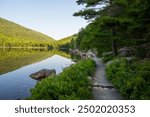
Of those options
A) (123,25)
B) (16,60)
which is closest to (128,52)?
(123,25)

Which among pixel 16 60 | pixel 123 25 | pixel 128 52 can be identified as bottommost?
pixel 16 60

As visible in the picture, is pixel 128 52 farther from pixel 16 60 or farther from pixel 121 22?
pixel 16 60

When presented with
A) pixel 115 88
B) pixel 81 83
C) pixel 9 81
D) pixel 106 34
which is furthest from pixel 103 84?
pixel 9 81

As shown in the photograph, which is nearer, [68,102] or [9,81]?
[68,102]

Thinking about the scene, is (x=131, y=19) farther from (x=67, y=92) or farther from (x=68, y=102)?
(x=68, y=102)

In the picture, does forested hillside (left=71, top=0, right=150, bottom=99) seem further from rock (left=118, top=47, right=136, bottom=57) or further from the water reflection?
the water reflection

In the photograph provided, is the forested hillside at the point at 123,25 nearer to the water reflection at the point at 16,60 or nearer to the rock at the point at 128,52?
the rock at the point at 128,52

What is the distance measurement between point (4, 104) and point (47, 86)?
13.5 ft

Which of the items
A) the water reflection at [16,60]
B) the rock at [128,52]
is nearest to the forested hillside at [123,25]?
the rock at [128,52]

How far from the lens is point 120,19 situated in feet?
75.4

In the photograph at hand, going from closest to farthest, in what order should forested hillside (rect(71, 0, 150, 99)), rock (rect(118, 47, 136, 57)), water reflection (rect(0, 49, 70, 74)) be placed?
1. forested hillside (rect(71, 0, 150, 99))
2. rock (rect(118, 47, 136, 57))
3. water reflection (rect(0, 49, 70, 74))

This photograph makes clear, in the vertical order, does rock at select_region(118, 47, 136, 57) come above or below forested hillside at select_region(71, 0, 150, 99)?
below

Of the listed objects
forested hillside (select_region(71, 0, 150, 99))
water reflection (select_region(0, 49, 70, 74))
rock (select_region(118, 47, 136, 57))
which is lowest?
water reflection (select_region(0, 49, 70, 74))

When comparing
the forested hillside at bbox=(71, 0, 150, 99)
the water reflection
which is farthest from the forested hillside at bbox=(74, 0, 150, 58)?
the water reflection
